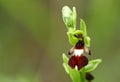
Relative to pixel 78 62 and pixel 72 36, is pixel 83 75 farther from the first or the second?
pixel 72 36

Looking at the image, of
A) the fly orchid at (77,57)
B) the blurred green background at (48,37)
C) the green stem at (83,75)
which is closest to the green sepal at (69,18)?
the fly orchid at (77,57)

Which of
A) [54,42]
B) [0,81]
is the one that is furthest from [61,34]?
[0,81]

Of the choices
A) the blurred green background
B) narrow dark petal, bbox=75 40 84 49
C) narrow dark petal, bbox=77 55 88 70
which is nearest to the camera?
narrow dark petal, bbox=77 55 88 70

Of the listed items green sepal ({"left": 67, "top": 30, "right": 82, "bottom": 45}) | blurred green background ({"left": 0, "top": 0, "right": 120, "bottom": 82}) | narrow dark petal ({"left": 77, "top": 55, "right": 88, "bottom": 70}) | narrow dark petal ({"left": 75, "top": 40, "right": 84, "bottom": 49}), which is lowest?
blurred green background ({"left": 0, "top": 0, "right": 120, "bottom": 82})

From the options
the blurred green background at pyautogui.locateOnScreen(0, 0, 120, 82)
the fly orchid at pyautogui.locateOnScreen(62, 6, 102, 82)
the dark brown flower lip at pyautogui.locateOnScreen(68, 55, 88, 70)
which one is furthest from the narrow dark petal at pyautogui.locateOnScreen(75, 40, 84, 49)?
the blurred green background at pyautogui.locateOnScreen(0, 0, 120, 82)

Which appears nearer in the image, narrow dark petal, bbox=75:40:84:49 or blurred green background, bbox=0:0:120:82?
narrow dark petal, bbox=75:40:84:49

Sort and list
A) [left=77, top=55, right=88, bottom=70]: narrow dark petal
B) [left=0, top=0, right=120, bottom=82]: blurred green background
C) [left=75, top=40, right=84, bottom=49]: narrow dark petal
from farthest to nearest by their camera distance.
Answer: [left=0, top=0, right=120, bottom=82]: blurred green background, [left=75, top=40, right=84, bottom=49]: narrow dark petal, [left=77, top=55, right=88, bottom=70]: narrow dark petal

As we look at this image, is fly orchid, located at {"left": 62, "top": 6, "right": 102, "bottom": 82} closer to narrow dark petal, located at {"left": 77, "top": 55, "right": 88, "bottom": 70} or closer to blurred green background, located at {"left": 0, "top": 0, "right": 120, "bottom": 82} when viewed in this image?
narrow dark petal, located at {"left": 77, "top": 55, "right": 88, "bottom": 70}

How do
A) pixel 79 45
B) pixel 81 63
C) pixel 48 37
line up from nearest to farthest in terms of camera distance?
pixel 81 63 < pixel 79 45 < pixel 48 37

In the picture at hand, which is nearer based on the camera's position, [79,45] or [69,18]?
[69,18]

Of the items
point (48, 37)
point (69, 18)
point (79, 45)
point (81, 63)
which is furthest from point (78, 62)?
point (48, 37)
